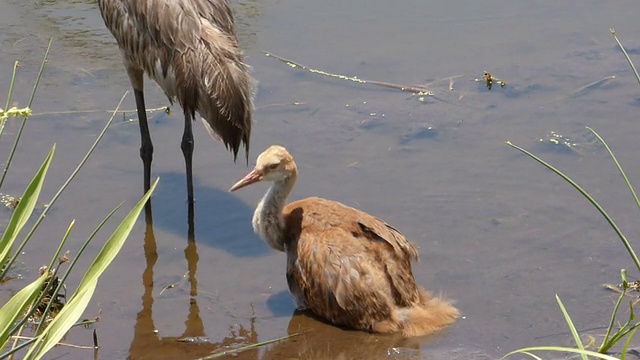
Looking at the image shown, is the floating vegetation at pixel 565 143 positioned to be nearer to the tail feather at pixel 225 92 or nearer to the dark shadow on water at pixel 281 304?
the tail feather at pixel 225 92

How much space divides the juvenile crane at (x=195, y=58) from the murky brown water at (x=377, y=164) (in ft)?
2.84

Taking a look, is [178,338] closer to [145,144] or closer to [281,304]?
[281,304]

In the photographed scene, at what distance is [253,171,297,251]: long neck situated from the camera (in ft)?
22.5

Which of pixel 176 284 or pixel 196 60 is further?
pixel 196 60

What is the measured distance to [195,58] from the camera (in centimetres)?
727

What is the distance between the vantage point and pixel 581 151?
848 centimetres

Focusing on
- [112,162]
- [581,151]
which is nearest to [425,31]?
[581,151]

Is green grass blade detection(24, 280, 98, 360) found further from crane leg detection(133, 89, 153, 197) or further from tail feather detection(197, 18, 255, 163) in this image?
crane leg detection(133, 89, 153, 197)

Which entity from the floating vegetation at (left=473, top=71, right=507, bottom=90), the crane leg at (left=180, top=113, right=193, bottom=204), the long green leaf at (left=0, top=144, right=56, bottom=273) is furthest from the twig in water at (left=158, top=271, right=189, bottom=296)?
the floating vegetation at (left=473, top=71, right=507, bottom=90)

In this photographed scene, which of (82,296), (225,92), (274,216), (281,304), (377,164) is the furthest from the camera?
(377,164)

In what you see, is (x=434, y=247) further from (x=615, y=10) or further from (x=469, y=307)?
(x=615, y=10)

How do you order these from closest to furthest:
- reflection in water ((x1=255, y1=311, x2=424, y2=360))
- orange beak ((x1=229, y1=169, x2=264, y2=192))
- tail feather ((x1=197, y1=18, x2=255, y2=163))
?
reflection in water ((x1=255, y1=311, x2=424, y2=360))
orange beak ((x1=229, y1=169, x2=264, y2=192))
tail feather ((x1=197, y1=18, x2=255, y2=163))

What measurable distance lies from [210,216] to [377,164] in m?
1.40

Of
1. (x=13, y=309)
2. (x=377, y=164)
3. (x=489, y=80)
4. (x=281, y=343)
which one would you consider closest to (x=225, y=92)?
(x=377, y=164)
